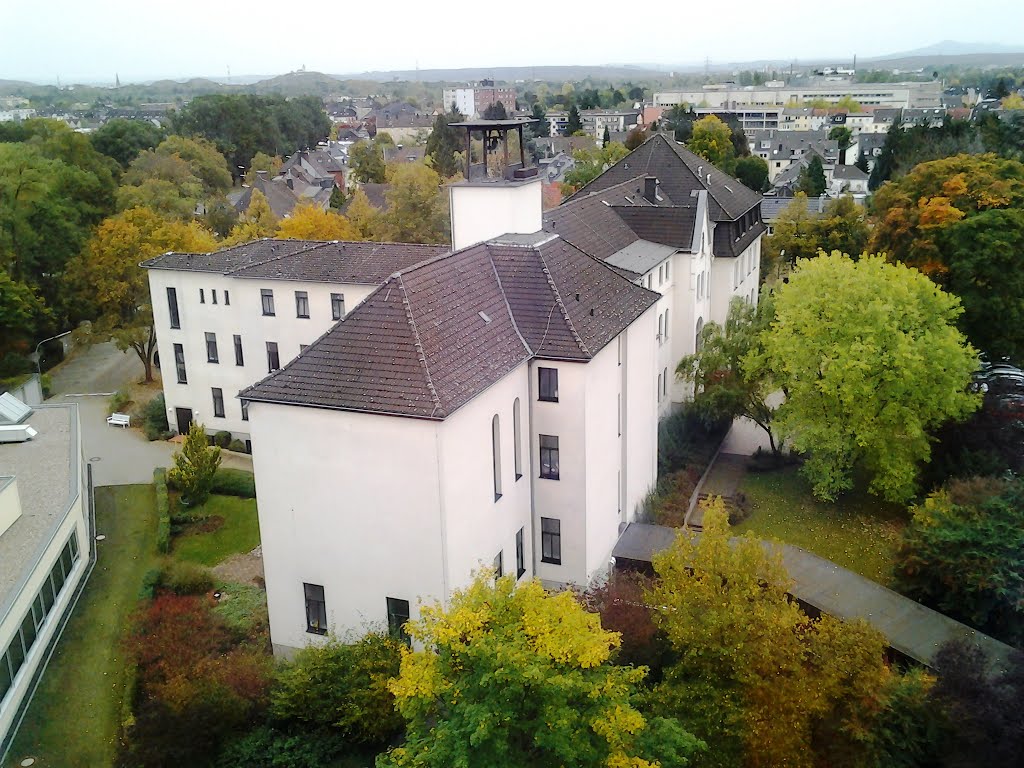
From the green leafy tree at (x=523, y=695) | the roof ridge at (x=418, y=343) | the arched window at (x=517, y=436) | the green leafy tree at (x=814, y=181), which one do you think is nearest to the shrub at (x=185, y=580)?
the arched window at (x=517, y=436)

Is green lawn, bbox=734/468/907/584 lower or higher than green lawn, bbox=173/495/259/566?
higher

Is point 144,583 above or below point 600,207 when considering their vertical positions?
below

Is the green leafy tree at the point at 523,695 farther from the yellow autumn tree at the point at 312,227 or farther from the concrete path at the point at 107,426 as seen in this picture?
the yellow autumn tree at the point at 312,227

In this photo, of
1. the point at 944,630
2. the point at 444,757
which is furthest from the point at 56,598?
the point at 944,630

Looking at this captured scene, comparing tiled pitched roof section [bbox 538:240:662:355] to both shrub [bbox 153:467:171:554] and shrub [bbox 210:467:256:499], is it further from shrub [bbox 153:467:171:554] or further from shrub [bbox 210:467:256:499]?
shrub [bbox 210:467:256:499]

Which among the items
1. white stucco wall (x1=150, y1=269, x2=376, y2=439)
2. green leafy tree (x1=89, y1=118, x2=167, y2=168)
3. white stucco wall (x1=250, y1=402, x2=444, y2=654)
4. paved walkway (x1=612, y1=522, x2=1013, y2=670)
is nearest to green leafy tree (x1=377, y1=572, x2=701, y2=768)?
white stucco wall (x1=250, y1=402, x2=444, y2=654)

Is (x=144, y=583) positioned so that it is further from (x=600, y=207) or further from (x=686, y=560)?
(x=600, y=207)
